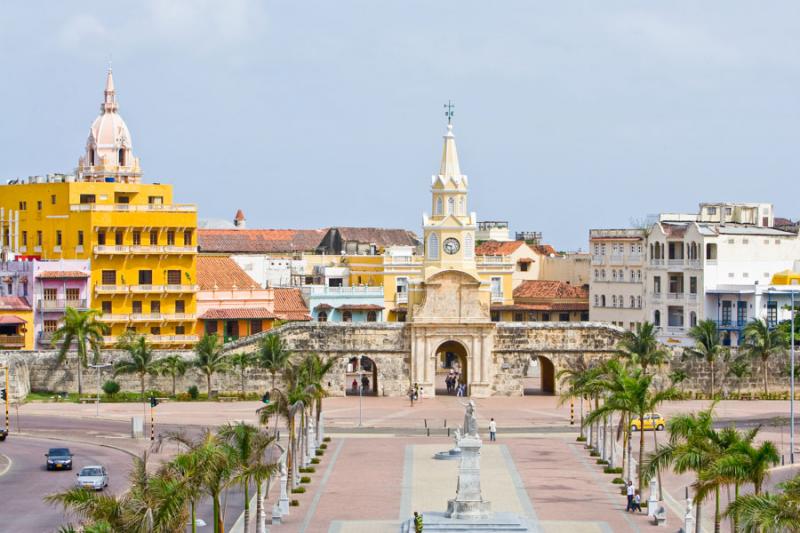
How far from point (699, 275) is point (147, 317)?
125 feet

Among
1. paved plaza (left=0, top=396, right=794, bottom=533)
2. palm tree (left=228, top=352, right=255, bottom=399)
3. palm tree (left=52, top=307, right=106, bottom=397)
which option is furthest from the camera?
palm tree (left=228, top=352, right=255, bottom=399)

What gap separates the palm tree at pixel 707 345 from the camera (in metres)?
112

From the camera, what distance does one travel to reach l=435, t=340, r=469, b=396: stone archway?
117 meters

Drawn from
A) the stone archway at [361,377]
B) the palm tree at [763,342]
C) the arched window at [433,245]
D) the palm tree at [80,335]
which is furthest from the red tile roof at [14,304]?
the palm tree at [763,342]

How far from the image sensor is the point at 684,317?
130125 mm

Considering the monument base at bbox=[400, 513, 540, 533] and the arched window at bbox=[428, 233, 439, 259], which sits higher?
the arched window at bbox=[428, 233, 439, 259]

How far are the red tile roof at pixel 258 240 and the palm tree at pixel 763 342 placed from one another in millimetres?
59670

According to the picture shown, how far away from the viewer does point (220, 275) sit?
433ft

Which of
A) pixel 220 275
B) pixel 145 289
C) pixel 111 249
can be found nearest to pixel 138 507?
pixel 111 249

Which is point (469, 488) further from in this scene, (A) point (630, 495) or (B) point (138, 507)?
(B) point (138, 507)

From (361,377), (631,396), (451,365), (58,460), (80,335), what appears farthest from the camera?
(451,365)

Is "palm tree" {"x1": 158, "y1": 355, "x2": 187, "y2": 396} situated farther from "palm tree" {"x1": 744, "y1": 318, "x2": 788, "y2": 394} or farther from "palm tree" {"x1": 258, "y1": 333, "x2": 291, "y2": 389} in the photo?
"palm tree" {"x1": 744, "y1": 318, "x2": 788, "y2": 394}

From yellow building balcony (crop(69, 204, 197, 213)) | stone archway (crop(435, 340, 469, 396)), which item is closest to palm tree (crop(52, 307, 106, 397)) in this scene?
yellow building balcony (crop(69, 204, 197, 213))

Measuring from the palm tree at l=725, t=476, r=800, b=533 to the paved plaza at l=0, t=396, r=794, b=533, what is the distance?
19.0 metres
